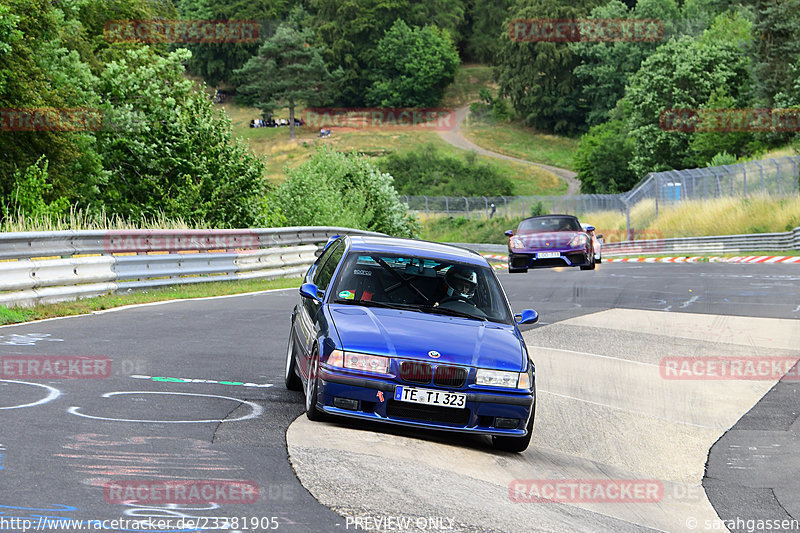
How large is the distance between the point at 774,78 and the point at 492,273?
64869 mm

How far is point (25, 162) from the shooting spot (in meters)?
26.8

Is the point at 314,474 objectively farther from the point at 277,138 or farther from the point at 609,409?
the point at 277,138

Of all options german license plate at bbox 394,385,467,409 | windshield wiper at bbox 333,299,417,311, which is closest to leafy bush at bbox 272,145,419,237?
windshield wiper at bbox 333,299,417,311

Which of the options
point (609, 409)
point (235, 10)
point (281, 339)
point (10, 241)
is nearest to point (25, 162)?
point (10, 241)

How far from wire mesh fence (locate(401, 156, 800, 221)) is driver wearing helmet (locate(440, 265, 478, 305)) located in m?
38.5

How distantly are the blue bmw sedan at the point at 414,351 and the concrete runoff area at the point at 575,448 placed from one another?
8.5 inches

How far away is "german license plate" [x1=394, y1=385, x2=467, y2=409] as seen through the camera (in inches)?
290

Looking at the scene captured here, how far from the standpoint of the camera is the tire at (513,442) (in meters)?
7.78

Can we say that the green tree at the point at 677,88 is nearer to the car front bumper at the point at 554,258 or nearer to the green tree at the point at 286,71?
the car front bumper at the point at 554,258

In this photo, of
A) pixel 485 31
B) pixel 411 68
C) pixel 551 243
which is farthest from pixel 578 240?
pixel 485 31

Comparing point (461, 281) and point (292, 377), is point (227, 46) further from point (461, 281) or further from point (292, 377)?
point (461, 281)

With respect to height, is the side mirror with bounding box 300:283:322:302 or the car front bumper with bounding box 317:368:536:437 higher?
the side mirror with bounding box 300:283:322:302

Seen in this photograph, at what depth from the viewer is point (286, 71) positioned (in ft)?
442

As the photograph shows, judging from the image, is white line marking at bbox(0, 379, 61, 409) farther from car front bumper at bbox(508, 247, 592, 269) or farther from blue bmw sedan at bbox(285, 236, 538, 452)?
car front bumper at bbox(508, 247, 592, 269)
